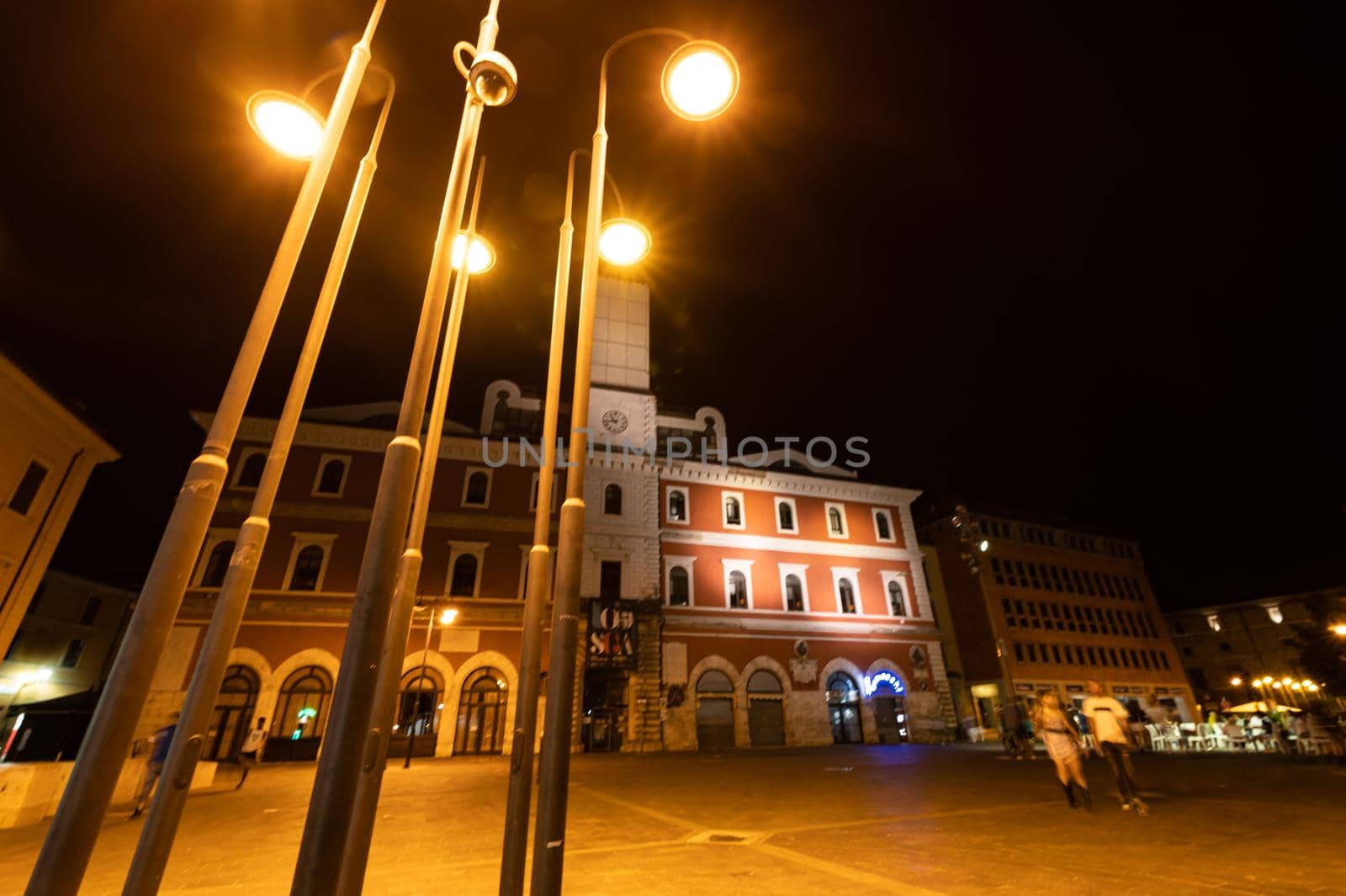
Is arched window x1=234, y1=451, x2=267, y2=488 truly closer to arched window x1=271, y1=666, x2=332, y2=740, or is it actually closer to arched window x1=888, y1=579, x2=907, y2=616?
arched window x1=271, y1=666, x2=332, y2=740

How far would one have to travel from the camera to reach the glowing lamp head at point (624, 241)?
5495 mm

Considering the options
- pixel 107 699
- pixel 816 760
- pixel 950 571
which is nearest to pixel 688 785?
pixel 816 760

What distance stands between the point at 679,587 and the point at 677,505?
379 cm


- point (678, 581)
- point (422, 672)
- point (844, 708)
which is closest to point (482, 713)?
point (422, 672)

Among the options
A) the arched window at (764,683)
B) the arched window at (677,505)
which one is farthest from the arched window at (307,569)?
the arched window at (764,683)

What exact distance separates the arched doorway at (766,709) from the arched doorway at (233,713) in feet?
59.7

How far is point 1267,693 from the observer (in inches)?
1818

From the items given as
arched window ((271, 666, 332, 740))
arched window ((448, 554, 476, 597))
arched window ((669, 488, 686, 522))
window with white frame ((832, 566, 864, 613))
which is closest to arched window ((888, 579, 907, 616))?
window with white frame ((832, 566, 864, 613))

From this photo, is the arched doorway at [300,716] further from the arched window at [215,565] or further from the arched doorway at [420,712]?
the arched window at [215,565]

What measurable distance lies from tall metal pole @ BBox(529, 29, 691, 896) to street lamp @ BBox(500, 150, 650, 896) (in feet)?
1.23

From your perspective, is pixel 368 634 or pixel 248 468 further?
pixel 248 468

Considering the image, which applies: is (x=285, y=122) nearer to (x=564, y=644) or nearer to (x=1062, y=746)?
(x=564, y=644)

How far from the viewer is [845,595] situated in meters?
28.3

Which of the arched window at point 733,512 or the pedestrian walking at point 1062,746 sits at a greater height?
the arched window at point 733,512
